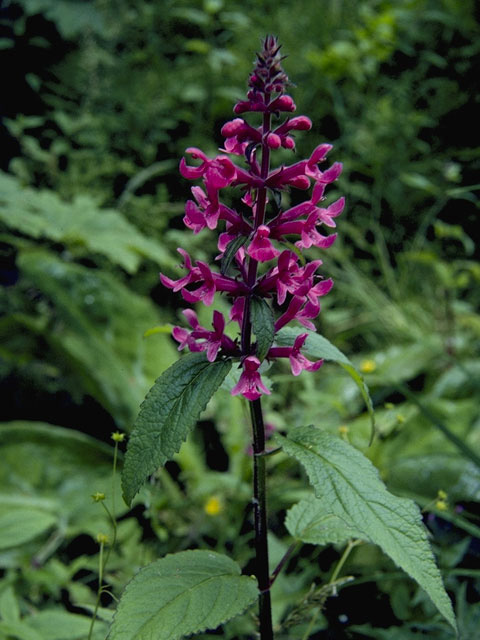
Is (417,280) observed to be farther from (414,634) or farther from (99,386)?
(414,634)

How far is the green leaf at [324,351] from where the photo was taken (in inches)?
34.0

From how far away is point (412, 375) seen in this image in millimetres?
2219

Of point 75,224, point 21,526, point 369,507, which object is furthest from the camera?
point 75,224

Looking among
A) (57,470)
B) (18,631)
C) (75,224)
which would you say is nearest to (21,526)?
(18,631)

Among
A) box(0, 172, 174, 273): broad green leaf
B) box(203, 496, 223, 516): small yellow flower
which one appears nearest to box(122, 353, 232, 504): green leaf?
box(203, 496, 223, 516): small yellow flower

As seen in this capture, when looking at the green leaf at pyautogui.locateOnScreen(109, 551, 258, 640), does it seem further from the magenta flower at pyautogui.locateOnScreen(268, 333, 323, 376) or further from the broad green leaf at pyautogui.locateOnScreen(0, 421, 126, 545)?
the broad green leaf at pyautogui.locateOnScreen(0, 421, 126, 545)

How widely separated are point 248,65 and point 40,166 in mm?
1314

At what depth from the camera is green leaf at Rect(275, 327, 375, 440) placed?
34.0 inches

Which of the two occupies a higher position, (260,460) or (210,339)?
(210,339)

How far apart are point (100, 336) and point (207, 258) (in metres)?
0.95

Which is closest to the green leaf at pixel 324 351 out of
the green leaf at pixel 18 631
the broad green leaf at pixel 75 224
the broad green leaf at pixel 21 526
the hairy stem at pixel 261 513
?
the hairy stem at pixel 261 513

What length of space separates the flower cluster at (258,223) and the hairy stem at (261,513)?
0.24 ft

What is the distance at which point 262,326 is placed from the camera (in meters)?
0.79

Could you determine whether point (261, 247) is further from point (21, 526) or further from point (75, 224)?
point (75, 224)
